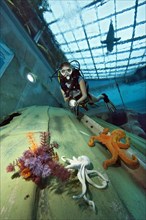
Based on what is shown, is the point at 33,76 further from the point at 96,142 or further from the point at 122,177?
the point at 122,177

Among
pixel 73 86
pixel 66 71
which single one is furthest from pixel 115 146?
pixel 66 71

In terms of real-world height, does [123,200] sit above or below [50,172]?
below

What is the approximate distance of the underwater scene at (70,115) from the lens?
2.57 m

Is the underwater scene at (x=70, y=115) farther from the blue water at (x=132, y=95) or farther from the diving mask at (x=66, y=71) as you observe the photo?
the blue water at (x=132, y=95)

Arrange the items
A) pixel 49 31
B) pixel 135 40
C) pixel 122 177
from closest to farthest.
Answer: pixel 122 177 → pixel 49 31 → pixel 135 40

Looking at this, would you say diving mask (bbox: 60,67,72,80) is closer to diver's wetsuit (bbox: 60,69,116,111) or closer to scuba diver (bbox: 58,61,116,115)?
scuba diver (bbox: 58,61,116,115)

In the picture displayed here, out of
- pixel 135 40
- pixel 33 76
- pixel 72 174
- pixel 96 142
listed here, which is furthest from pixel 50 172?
pixel 135 40

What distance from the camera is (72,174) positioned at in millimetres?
2828

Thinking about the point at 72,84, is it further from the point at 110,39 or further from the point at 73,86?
the point at 110,39

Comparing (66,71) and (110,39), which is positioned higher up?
(110,39)

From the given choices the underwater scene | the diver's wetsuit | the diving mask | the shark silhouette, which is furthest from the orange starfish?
the shark silhouette

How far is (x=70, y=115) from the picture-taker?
22.1 ft

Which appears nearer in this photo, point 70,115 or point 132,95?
point 70,115

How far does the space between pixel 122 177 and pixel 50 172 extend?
1.41 meters
